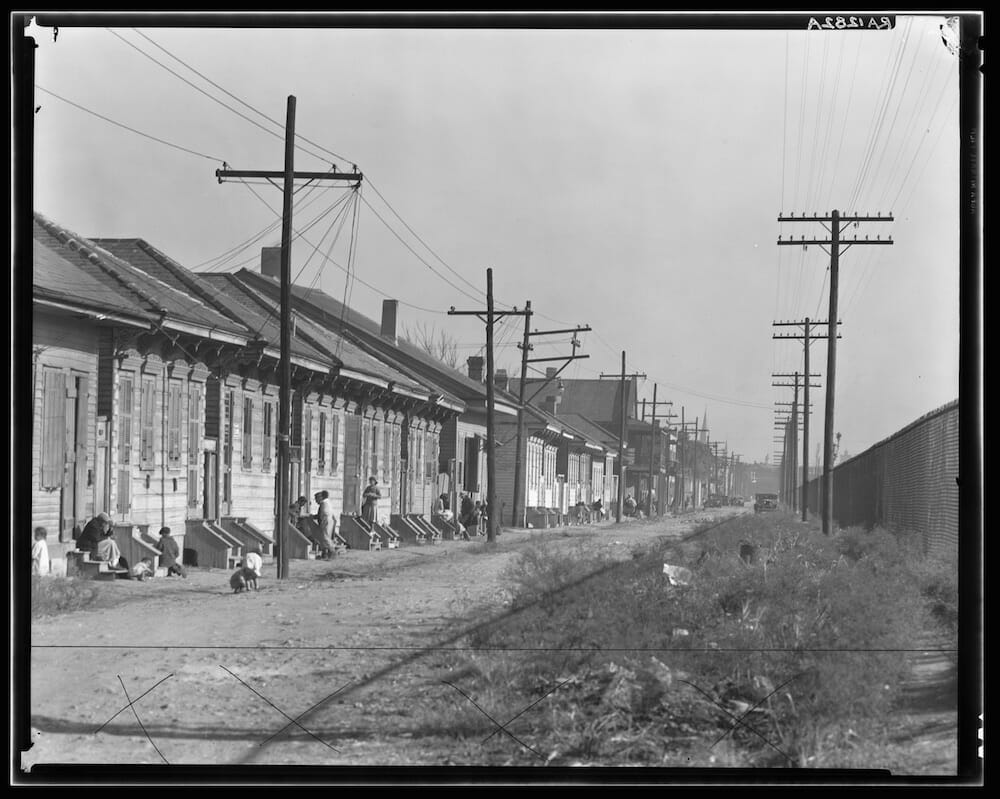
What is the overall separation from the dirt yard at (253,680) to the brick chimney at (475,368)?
60.0 feet

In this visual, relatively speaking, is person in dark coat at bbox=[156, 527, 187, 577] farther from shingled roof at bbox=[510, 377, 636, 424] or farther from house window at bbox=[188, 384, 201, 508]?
shingled roof at bbox=[510, 377, 636, 424]

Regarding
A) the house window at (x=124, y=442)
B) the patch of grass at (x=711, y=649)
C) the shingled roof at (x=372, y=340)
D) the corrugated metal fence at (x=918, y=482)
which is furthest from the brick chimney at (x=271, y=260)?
the corrugated metal fence at (x=918, y=482)

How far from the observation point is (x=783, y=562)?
51.5 ft

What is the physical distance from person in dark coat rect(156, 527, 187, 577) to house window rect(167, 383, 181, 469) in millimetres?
2226

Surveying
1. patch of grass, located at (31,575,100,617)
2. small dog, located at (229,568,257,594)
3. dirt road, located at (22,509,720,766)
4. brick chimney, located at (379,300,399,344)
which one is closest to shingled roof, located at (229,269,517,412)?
brick chimney, located at (379,300,399,344)

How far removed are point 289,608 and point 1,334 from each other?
6.51m

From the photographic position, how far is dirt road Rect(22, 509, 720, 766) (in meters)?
8.95

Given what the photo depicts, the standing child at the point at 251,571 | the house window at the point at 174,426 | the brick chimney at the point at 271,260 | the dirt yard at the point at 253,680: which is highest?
the brick chimney at the point at 271,260

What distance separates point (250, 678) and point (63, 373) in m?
6.10

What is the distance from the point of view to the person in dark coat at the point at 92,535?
14.7 meters

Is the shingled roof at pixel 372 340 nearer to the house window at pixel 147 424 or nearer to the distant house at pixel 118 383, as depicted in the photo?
the distant house at pixel 118 383

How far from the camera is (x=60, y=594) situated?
12.8 m

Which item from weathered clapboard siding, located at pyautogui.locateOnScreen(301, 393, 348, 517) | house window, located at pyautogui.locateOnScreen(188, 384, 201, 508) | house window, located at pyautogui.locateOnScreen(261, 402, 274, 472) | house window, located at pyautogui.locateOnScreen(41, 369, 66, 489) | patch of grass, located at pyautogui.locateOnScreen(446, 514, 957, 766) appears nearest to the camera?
patch of grass, located at pyautogui.locateOnScreen(446, 514, 957, 766)

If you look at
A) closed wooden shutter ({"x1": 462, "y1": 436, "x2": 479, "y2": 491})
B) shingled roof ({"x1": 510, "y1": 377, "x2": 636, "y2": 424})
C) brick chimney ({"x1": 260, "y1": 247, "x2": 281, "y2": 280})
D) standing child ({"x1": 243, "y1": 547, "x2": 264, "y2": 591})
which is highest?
brick chimney ({"x1": 260, "y1": 247, "x2": 281, "y2": 280})
